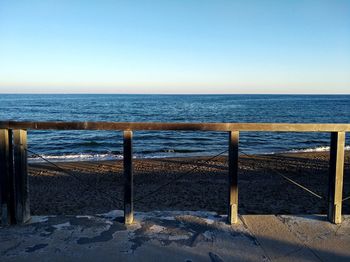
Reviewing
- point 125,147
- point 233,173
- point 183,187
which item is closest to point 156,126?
point 125,147

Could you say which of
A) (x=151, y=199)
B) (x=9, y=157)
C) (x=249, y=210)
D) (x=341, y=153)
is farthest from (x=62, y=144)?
(x=341, y=153)

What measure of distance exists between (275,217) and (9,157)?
10.1ft

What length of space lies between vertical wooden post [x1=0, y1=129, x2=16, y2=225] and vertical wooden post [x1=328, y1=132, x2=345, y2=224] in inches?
138

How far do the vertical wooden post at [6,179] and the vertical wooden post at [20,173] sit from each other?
0.05 meters

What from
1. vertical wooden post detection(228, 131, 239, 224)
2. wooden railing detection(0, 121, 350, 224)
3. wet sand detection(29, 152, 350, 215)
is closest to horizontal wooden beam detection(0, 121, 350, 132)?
wooden railing detection(0, 121, 350, 224)

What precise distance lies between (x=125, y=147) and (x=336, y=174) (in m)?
2.34

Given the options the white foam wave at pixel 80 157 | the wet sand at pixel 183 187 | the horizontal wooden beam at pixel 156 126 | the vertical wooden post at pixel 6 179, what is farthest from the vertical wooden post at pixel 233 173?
the white foam wave at pixel 80 157

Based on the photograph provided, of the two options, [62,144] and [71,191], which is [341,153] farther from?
[62,144]

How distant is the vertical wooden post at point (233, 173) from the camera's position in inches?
143

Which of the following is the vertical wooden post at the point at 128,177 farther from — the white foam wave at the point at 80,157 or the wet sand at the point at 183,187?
the white foam wave at the point at 80,157

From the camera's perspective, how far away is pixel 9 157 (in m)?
3.62

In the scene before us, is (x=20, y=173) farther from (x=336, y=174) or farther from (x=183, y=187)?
(x=183, y=187)

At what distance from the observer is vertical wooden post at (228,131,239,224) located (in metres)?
3.63

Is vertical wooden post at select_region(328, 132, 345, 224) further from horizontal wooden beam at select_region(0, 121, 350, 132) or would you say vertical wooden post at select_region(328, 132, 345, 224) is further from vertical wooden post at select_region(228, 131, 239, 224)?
vertical wooden post at select_region(228, 131, 239, 224)
